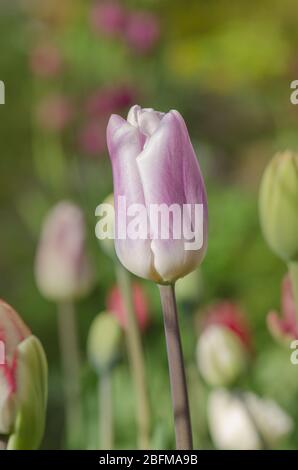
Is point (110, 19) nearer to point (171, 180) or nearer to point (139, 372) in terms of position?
point (139, 372)

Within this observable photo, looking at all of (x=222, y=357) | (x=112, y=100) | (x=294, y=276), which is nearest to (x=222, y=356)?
(x=222, y=357)

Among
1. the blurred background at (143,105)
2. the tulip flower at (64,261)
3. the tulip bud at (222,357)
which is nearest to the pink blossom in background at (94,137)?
the blurred background at (143,105)

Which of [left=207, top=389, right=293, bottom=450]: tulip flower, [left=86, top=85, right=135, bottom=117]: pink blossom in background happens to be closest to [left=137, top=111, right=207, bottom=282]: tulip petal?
[left=207, top=389, right=293, bottom=450]: tulip flower

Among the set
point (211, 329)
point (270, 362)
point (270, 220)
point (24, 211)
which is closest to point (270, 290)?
point (270, 362)

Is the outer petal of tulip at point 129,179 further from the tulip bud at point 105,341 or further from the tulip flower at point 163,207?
the tulip bud at point 105,341

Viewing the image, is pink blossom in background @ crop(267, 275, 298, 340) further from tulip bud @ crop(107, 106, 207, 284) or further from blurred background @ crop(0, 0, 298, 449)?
blurred background @ crop(0, 0, 298, 449)

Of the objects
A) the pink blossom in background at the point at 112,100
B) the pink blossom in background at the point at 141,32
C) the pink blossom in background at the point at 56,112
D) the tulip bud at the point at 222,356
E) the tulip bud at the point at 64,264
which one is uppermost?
the pink blossom in background at the point at 141,32
